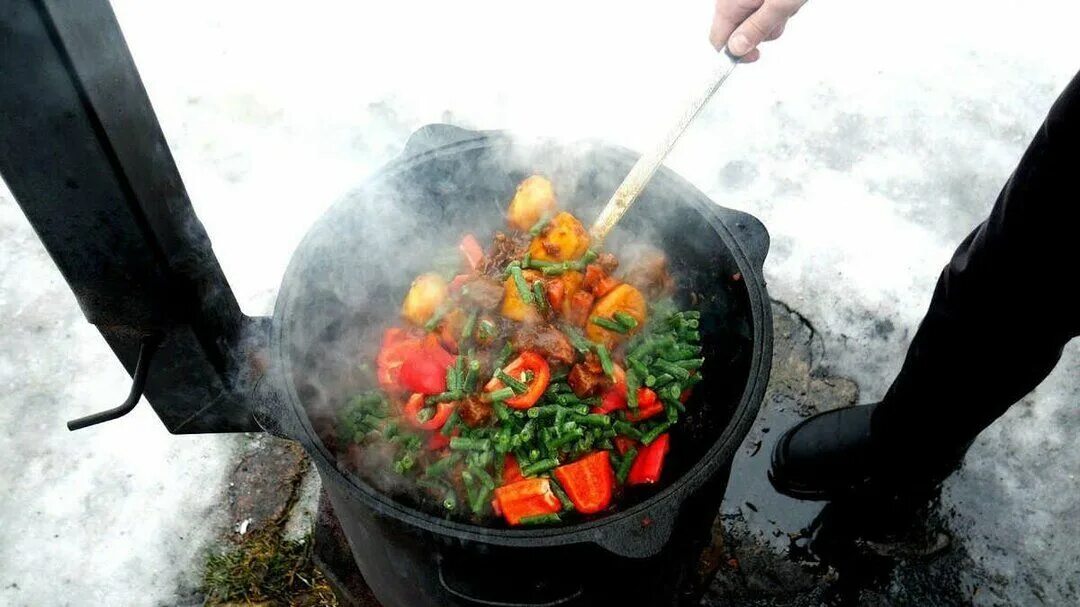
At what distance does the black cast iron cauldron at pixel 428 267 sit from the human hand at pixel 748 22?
1.63 feet

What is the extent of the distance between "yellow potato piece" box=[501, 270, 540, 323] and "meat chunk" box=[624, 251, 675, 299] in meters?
0.41

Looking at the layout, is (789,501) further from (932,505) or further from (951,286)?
(951,286)

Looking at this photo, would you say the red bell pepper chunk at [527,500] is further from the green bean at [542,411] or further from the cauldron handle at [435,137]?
the cauldron handle at [435,137]

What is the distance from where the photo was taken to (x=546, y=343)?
2.57 meters

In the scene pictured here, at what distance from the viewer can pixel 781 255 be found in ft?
13.9

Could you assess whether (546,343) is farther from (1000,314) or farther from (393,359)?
(1000,314)

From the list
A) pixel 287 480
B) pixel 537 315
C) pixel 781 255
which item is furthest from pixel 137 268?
pixel 781 255

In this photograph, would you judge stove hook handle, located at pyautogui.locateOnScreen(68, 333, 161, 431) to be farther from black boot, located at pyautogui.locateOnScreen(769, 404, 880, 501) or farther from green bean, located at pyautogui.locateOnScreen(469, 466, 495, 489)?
black boot, located at pyautogui.locateOnScreen(769, 404, 880, 501)

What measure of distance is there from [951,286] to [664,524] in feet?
4.54

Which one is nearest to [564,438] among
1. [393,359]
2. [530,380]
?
[530,380]

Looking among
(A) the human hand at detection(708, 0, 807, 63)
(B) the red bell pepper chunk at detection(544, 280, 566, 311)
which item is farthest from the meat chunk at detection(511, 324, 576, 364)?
(A) the human hand at detection(708, 0, 807, 63)

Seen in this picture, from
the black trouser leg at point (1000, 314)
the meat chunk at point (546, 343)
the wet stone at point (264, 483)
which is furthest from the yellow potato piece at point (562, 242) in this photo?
the wet stone at point (264, 483)

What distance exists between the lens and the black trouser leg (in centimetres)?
214

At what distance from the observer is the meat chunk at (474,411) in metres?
2.44
